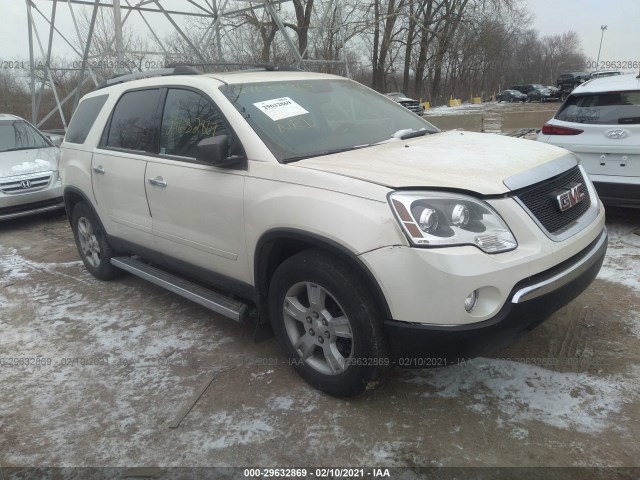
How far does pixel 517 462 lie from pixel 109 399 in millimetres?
2323

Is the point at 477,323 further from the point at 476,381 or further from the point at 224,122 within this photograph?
the point at 224,122

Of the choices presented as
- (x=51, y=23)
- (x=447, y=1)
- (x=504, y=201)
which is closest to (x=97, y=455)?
(x=504, y=201)

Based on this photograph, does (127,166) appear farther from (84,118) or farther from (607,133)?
(607,133)

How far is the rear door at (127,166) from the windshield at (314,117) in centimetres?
94

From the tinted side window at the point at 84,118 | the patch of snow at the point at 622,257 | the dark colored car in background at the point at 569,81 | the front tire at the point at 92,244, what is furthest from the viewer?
the dark colored car in background at the point at 569,81

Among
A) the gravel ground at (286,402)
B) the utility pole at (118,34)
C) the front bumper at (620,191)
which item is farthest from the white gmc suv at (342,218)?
the utility pole at (118,34)

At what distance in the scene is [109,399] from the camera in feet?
9.90

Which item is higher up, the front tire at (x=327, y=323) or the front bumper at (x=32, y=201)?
the front tire at (x=327, y=323)

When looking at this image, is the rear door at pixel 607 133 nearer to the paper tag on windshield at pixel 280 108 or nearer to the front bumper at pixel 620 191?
the front bumper at pixel 620 191

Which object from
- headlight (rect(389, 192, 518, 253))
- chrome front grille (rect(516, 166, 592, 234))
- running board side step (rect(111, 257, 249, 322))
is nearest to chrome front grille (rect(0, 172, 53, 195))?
running board side step (rect(111, 257, 249, 322))

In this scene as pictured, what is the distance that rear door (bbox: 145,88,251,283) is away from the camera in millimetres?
3078

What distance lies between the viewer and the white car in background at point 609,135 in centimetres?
477

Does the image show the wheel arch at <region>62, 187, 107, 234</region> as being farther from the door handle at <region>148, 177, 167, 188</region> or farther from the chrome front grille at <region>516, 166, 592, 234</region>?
the chrome front grille at <region>516, 166, 592, 234</region>

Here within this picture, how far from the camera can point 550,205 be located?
2.59 meters
